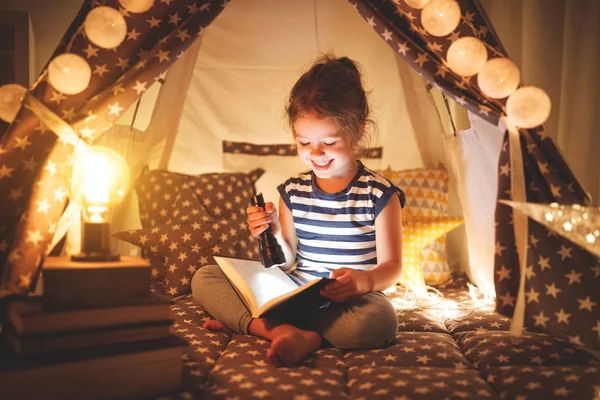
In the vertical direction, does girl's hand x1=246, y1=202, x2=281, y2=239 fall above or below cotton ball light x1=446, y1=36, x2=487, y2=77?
below

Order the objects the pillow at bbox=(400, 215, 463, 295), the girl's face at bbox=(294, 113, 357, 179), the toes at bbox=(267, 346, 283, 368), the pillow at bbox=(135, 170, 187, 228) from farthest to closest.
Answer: the pillow at bbox=(135, 170, 187, 228) → the pillow at bbox=(400, 215, 463, 295) → the girl's face at bbox=(294, 113, 357, 179) → the toes at bbox=(267, 346, 283, 368)

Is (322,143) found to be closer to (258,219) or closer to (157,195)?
(258,219)

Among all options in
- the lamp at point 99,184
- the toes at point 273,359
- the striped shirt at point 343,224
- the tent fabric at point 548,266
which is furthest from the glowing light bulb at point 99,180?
the tent fabric at point 548,266

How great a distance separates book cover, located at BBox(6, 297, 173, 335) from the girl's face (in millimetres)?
705

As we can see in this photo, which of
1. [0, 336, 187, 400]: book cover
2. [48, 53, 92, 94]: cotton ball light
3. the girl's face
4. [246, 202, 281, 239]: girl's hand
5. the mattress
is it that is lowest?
the mattress

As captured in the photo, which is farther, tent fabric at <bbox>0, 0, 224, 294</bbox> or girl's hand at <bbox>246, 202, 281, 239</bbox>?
girl's hand at <bbox>246, 202, 281, 239</bbox>

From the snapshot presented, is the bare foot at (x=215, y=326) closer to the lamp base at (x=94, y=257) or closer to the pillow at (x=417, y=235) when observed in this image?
the lamp base at (x=94, y=257)

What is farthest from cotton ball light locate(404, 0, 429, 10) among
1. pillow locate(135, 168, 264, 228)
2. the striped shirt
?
pillow locate(135, 168, 264, 228)

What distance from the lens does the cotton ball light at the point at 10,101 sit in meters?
1.36

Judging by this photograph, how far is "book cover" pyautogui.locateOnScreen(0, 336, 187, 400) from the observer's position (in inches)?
35.7

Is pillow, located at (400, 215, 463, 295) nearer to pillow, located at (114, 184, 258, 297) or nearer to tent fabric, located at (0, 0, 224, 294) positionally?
pillow, located at (114, 184, 258, 297)

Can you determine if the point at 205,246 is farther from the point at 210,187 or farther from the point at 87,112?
the point at 87,112

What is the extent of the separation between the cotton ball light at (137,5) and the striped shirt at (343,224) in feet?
2.47

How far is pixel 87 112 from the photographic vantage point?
1359 millimetres
